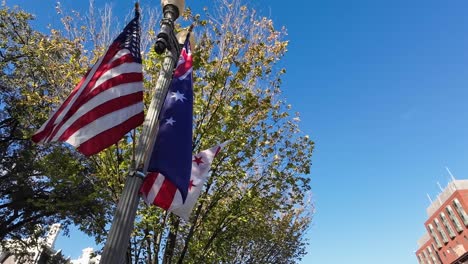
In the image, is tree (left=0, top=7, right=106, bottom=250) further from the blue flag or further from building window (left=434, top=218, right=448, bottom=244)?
building window (left=434, top=218, right=448, bottom=244)

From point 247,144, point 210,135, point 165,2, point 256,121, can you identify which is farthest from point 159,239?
point 165,2

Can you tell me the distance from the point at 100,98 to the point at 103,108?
19cm

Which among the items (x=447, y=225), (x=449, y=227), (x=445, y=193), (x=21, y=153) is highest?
(x=445, y=193)

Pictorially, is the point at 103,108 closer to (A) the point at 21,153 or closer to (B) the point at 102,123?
(B) the point at 102,123

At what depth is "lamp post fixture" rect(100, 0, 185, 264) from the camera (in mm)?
3756

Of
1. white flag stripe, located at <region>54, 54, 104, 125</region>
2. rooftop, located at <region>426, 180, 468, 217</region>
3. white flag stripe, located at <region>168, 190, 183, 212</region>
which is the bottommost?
white flag stripe, located at <region>168, 190, 183, 212</region>

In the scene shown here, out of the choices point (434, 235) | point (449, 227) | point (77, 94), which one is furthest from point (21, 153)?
point (434, 235)

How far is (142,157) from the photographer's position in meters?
4.27

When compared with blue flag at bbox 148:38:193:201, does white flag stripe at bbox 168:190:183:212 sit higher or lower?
lower

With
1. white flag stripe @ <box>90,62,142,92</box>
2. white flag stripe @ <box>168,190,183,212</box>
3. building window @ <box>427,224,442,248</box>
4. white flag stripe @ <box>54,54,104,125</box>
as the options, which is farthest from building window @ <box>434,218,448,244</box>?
white flag stripe @ <box>54,54,104,125</box>

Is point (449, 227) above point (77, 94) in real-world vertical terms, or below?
above

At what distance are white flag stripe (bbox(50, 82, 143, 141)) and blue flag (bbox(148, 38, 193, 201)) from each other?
0.55 meters

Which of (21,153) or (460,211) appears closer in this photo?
(21,153)

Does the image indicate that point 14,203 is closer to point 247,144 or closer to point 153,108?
point 247,144
